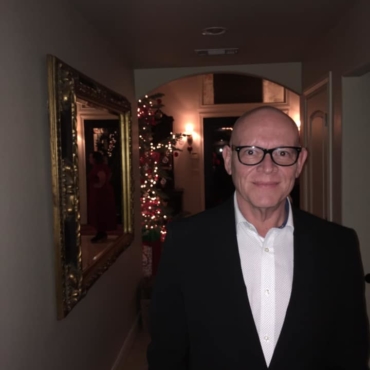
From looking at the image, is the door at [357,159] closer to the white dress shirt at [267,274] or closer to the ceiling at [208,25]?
the ceiling at [208,25]

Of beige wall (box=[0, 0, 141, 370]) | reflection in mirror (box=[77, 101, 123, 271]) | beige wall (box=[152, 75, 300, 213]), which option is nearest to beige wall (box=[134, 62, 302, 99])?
reflection in mirror (box=[77, 101, 123, 271])

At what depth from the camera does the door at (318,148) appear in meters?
2.88

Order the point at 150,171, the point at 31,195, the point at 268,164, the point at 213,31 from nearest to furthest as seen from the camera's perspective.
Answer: the point at 268,164 → the point at 31,195 → the point at 213,31 → the point at 150,171

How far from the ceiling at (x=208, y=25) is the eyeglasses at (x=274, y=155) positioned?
125cm

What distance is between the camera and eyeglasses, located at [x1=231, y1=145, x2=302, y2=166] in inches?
47.2

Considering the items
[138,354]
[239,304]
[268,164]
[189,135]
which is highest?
[189,135]

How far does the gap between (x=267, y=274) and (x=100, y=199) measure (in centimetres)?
157

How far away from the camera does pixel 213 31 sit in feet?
8.95

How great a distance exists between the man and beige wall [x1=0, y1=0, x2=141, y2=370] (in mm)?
532

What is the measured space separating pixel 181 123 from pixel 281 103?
178 cm

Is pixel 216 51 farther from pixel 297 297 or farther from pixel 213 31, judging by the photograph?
pixel 297 297

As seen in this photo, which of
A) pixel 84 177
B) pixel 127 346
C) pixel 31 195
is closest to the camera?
pixel 31 195

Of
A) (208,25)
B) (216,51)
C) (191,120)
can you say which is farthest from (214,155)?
(208,25)

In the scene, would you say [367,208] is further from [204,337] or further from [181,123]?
[181,123]
